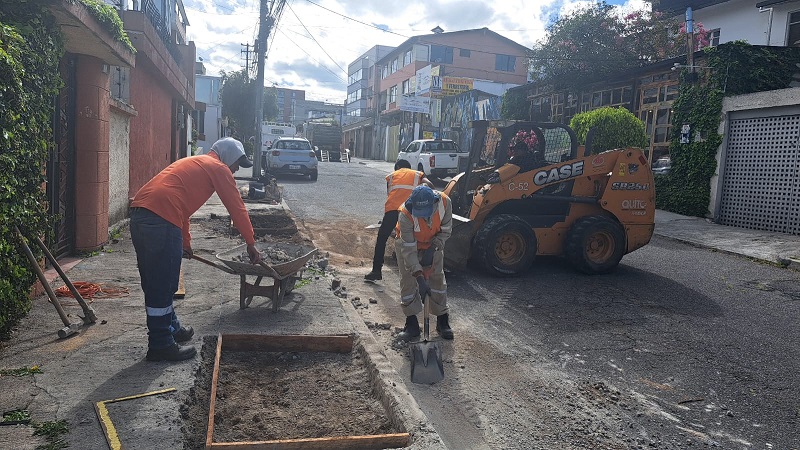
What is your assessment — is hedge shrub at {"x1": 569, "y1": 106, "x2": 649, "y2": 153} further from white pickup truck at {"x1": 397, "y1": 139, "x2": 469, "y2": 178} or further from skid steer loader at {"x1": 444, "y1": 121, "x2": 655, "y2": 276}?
white pickup truck at {"x1": 397, "y1": 139, "x2": 469, "y2": 178}

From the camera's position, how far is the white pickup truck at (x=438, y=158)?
2228 centimetres

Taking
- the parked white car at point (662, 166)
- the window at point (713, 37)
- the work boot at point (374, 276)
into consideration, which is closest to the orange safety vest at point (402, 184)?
the work boot at point (374, 276)

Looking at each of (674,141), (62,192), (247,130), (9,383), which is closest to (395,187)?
(62,192)

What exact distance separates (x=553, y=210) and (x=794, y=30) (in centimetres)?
1322

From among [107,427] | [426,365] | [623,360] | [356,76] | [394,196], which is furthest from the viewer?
[356,76]

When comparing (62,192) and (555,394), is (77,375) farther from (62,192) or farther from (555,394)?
(62,192)

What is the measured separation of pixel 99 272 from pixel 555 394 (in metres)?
5.54

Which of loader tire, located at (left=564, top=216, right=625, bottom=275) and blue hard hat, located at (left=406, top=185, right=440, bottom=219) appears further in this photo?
loader tire, located at (left=564, top=216, right=625, bottom=275)

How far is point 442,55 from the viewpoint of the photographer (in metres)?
47.8

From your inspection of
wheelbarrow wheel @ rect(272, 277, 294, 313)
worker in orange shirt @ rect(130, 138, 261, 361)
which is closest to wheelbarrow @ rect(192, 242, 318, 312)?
wheelbarrow wheel @ rect(272, 277, 294, 313)

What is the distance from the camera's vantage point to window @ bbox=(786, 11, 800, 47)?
16.8 metres

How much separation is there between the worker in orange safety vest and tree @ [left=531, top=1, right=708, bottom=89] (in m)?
16.9

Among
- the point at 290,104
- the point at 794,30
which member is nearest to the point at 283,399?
the point at 794,30

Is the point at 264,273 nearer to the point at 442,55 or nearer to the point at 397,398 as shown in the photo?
the point at 397,398
